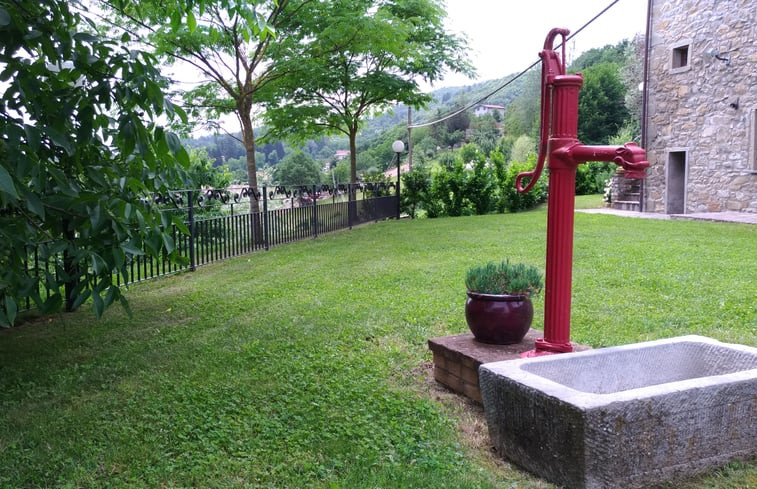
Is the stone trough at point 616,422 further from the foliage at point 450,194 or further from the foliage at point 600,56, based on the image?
the foliage at point 600,56

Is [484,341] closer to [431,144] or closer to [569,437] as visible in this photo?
[569,437]

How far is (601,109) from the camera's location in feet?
156

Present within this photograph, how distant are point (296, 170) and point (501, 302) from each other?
27.6 m

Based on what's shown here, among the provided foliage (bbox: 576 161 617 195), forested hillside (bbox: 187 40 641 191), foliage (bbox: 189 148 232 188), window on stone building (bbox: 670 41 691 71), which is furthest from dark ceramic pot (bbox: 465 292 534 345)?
foliage (bbox: 576 161 617 195)

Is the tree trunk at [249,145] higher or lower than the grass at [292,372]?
higher

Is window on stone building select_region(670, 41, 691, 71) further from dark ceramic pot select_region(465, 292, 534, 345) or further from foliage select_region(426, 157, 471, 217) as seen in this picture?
dark ceramic pot select_region(465, 292, 534, 345)

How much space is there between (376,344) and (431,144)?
208 feet

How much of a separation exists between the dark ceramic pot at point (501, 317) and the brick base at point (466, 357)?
6cm

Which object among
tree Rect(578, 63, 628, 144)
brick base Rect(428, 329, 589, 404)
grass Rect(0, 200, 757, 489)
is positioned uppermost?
tree Rect(578, 63, 628, 144)

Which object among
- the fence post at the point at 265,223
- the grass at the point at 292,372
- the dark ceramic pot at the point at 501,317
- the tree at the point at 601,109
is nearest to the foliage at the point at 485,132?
the tree at the point at 601,109

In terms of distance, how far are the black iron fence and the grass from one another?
1.60 ft

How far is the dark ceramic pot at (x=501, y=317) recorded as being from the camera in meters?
3.83

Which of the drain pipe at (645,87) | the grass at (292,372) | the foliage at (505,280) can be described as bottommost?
the grass at (292,372)

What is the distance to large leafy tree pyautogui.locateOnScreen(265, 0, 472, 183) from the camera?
13.1m
